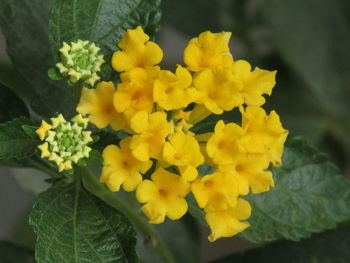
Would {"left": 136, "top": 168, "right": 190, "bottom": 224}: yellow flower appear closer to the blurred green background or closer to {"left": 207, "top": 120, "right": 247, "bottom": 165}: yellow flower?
{"left": 207, "top": 120, "right": 247, "bottom": 165}: yellow flower

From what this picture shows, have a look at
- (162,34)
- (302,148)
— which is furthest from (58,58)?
(162,34)

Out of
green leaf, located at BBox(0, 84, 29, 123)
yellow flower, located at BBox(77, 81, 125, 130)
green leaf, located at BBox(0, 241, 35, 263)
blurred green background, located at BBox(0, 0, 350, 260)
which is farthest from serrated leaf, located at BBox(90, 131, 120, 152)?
blurred green background, located at BBox(0, 0, 350, 260)

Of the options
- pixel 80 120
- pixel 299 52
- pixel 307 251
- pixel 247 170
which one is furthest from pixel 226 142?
pixel 299 52

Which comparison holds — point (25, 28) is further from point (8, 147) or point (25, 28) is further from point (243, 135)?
point (243, 135)

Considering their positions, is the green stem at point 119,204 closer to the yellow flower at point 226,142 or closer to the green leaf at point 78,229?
the green leaf at point 78,229

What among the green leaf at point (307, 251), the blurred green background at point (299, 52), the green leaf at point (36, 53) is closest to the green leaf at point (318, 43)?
the blurred green background at point (299, 52)

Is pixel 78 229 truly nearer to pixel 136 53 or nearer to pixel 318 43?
pixel 136 53
